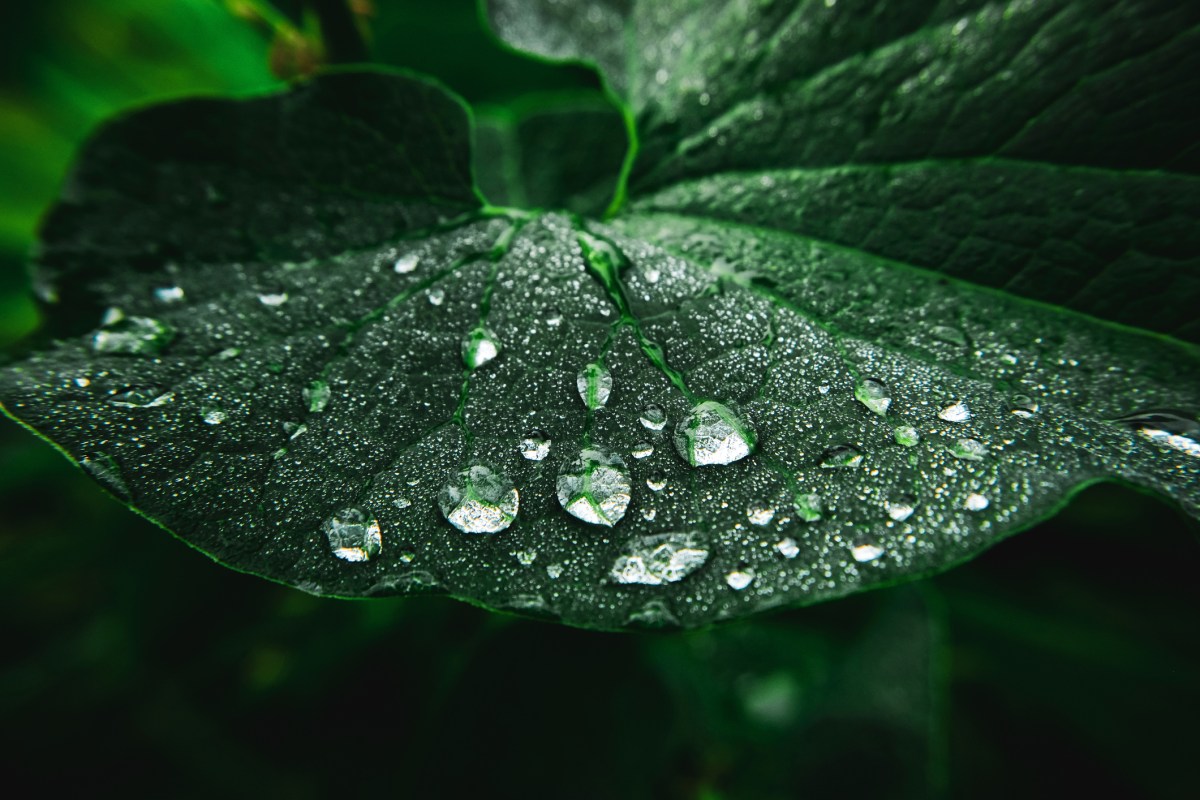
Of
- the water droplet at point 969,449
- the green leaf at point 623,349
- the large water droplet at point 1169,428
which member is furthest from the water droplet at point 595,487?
the large water droplet at point 1169,428

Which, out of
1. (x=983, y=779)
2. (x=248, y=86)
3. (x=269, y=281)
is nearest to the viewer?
(x=269, y=281)

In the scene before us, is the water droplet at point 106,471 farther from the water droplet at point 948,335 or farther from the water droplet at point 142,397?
the water droplet at point 948,335

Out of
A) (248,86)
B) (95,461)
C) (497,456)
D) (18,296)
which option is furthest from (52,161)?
(497,456)

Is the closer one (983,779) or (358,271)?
(358,271)

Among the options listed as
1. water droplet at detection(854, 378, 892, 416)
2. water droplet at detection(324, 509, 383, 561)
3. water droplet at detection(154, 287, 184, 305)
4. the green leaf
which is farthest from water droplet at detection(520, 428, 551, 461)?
water droplet at detection(154, 287, 184, 305)

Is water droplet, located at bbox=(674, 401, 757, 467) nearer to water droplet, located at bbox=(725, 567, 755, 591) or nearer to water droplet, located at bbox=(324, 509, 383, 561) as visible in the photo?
water droplet, located at bbox=(725, 567, 755, 591)

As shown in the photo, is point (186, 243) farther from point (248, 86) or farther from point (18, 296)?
point (18, 296)

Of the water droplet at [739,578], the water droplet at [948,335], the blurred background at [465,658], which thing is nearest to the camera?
the water droplet at [739,578]
